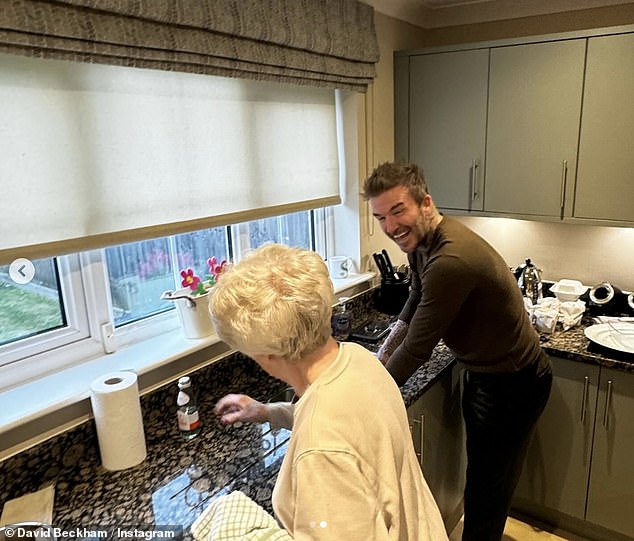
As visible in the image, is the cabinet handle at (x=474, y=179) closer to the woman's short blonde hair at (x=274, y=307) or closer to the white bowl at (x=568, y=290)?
the white bowl at (x=568, y=290)

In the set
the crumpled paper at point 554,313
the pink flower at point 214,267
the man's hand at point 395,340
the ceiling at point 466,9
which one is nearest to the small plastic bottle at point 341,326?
the man's hand at point 395,340

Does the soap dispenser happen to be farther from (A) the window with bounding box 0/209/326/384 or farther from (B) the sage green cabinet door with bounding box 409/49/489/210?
(A) the window with bounding box 0/209/326/384

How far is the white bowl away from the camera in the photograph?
2615 millimetres

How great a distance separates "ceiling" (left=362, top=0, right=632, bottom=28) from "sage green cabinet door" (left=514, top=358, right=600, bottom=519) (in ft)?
5.51

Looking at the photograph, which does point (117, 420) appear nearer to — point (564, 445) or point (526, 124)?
point (564, 445)

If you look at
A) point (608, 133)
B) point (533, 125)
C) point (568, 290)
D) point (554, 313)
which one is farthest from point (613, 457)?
point (533, 125)

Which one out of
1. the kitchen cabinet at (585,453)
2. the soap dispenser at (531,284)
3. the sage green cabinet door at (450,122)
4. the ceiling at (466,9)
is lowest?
the kitchen cabinet at (585,453)

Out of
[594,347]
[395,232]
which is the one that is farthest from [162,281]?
[594,347]

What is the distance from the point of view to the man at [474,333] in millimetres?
1677

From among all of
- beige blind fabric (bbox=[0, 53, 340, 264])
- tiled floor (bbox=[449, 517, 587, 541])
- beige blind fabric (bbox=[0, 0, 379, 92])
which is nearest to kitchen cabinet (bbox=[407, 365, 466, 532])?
tiled floor (bbox=[449, 517, 587, 541])

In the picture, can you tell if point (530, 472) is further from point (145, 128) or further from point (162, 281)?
point (145, 128)

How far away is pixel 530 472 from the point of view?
2.41 metres

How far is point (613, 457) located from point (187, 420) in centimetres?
173

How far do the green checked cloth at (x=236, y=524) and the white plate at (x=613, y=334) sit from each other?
165 cm
